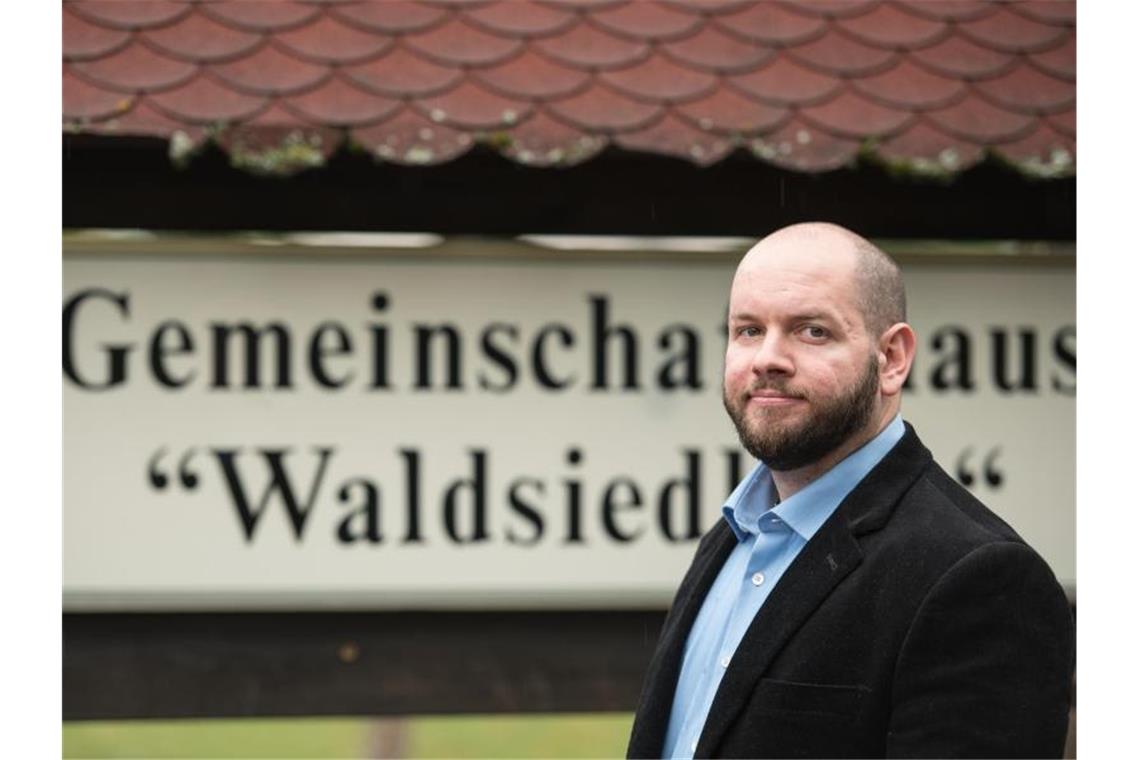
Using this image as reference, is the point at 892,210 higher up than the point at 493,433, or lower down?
higher up

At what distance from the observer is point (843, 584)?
2.08 meters

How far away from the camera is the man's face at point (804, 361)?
2.16m

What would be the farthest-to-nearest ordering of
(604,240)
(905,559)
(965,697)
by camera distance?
(604,240) → (905,559) → (965,697)

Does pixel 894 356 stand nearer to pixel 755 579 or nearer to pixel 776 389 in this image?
pixel 776 389

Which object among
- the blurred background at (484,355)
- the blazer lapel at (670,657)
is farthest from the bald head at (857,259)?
the blurred background at (484,355)

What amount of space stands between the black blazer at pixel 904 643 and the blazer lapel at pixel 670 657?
242mm

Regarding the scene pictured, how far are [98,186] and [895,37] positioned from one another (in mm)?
2466

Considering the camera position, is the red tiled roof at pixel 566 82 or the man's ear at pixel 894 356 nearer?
the man's ear at pixel 894 356

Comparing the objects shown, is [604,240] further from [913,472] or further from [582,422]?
[913,472]

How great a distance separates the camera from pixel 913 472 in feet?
7.25

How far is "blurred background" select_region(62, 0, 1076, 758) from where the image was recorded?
14.0 ft

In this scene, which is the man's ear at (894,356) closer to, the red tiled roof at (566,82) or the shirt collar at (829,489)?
the shirt collar at (829,489)

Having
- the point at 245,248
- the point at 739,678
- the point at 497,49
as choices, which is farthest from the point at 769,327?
the point at 245,248

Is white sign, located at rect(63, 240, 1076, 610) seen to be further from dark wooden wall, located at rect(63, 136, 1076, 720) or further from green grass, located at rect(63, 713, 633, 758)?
green grass, located at rect(63, 713, 633, 758)
